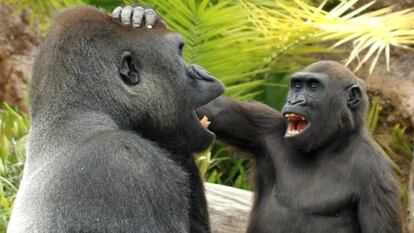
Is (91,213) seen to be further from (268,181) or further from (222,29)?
(222,29)

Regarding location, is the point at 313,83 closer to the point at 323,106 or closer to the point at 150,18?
the point at 323,106

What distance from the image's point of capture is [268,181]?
5.51 meters

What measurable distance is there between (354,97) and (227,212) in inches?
42.5

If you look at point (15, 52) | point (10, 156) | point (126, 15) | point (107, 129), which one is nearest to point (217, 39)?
point (10, 156)

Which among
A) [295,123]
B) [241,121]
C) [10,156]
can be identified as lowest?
[10,156]

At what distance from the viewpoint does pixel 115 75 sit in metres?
3.65

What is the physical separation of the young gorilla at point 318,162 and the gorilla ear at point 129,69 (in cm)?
156

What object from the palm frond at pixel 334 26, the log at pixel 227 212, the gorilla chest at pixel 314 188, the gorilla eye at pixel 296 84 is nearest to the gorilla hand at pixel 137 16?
the gorilla eye at pixel 296 84

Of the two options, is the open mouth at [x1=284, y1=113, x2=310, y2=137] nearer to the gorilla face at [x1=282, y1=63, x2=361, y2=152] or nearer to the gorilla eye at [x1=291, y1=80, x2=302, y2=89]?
the gorilla face at [x1=282, y1=63, x2=361, y2=152]

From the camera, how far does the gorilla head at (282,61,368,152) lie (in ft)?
17.1

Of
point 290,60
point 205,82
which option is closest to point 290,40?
point 290,60

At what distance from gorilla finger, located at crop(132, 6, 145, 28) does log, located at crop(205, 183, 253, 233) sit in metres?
2.12

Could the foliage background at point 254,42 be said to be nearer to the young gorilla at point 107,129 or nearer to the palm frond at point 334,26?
the palm frond at point 334,26

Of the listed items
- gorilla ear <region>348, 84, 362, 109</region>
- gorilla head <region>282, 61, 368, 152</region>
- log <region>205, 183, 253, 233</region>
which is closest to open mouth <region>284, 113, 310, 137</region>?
gorilla head <region>282, 61, 368, 152</region>
